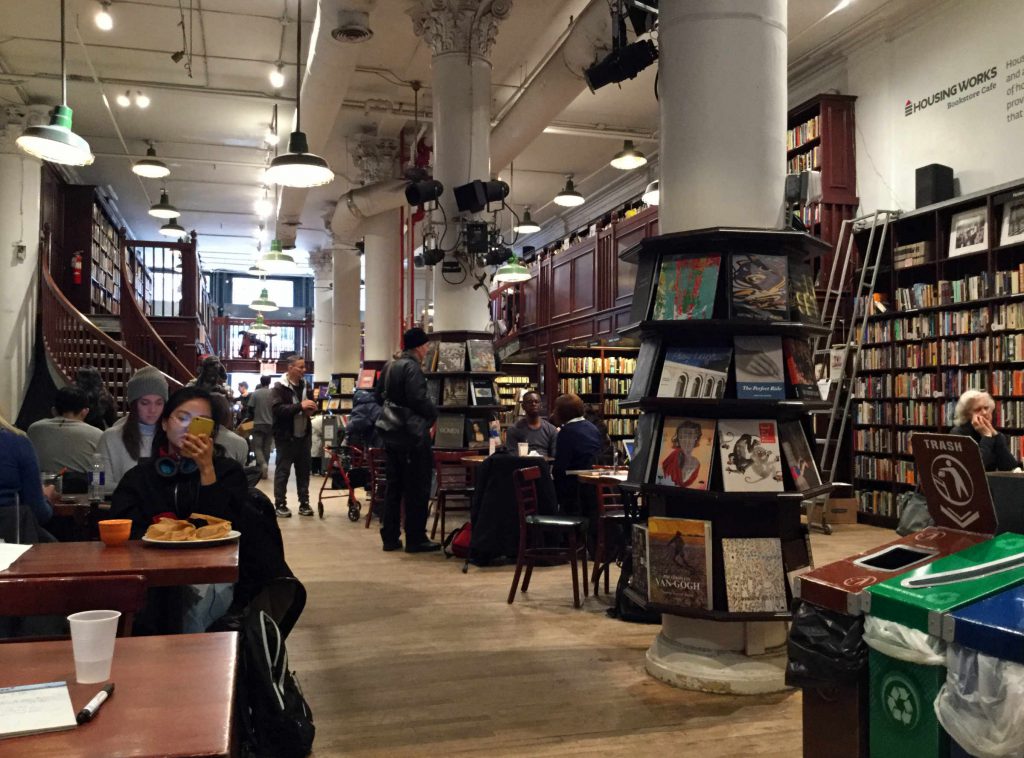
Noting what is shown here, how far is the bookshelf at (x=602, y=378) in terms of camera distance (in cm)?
1231

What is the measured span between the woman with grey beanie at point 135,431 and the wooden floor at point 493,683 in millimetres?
1233

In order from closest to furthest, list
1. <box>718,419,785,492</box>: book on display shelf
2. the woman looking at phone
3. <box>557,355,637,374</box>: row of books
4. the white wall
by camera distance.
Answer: the woman looking at phone, <box>718,419,785,492</box>: book on display shelf, the white wall, <box>557,355,637,374</box>: row of books

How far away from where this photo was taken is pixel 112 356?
10.2m

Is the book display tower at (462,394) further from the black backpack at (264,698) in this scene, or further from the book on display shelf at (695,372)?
the black backpack at (264,698)

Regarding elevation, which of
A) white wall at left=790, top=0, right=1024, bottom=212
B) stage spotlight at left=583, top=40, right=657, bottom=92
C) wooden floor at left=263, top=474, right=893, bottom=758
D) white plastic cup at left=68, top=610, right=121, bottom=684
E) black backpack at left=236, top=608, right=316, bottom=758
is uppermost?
white wall at left=790, top=0, right=1024, bottom=212

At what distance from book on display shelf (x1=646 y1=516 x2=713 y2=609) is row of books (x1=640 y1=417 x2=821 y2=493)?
0.60ft

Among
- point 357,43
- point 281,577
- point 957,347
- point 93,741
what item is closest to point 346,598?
point 281,577

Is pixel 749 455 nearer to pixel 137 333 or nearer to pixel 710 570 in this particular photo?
pixel 710 570

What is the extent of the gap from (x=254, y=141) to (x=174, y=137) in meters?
1.23

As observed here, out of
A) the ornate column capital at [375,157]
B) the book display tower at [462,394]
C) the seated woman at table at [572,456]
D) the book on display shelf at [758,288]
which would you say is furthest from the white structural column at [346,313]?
the book on display shelf at [758,288]

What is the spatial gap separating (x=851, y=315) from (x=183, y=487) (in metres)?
7.68

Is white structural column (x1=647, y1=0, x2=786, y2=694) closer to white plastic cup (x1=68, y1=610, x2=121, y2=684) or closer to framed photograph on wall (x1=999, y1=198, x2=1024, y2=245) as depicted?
white plastic cup (x1=68, y1=610, x2=121, y2=684)

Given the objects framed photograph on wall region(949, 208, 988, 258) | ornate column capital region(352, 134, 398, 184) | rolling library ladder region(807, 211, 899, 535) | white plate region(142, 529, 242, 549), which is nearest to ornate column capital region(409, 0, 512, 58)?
rolling library ladder region(807, 211, 899, 535)

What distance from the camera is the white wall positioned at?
296 inches
